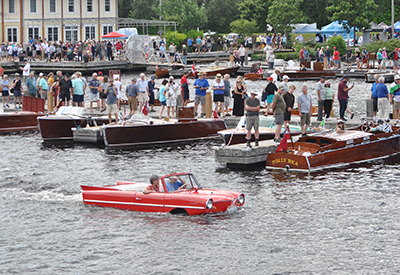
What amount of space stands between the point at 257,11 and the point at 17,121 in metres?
57.5

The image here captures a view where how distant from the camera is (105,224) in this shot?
49.1 feet

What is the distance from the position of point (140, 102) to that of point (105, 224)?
13175 millimetres

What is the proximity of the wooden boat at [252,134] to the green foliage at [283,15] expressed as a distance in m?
53.6

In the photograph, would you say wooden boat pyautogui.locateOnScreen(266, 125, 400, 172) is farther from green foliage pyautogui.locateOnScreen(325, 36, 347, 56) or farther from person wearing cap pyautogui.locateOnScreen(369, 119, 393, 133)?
green foliage pyautogui.locateOnScreen(325, 36, 347, 56)

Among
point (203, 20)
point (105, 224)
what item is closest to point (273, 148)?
point (105, 224)

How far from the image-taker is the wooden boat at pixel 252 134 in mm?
21859

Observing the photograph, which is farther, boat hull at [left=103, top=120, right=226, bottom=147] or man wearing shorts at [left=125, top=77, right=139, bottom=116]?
man wearing shorts at [left=125, top=77, right=139, bottom=116]

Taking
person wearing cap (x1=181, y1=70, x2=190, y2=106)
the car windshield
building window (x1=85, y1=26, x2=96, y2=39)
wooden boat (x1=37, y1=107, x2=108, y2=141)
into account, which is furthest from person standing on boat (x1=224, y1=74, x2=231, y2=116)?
building window (x1=85, y1=26, x2=96, y2=39)

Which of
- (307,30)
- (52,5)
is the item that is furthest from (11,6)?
(307,30)

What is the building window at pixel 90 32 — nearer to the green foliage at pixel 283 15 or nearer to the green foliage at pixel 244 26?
the green foliage at pixel 244 26

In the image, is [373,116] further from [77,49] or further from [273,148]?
[77,49]

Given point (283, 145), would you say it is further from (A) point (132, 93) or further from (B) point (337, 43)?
(B) point (337, 43)

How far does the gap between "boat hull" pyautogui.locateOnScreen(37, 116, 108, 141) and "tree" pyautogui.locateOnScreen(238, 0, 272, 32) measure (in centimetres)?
5853

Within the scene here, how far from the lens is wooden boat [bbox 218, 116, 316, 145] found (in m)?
21.9
